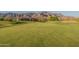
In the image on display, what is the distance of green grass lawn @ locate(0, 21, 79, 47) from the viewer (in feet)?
5.28

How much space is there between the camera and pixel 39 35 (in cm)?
162

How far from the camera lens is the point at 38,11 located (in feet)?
5.35

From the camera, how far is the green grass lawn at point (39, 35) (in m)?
1.61

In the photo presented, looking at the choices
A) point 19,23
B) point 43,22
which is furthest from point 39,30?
point 19,23
